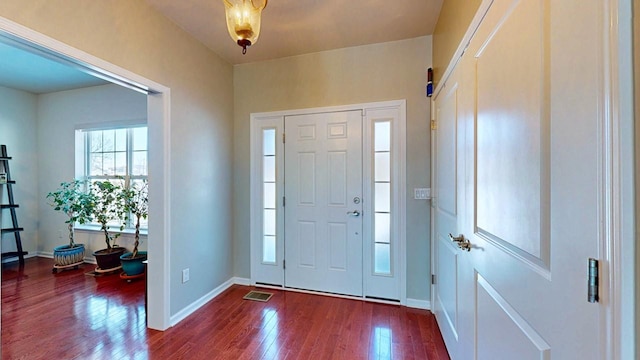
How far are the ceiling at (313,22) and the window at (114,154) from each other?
2.16 m

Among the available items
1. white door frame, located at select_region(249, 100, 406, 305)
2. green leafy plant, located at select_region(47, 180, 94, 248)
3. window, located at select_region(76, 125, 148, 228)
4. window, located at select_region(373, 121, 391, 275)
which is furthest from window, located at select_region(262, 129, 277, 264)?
green leafy plant, located at select_region(47, 180, 94, 248)

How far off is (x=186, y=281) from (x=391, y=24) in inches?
119

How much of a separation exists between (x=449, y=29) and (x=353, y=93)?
3.51ft

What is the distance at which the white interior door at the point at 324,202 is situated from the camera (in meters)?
2.74

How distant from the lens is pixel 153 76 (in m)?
2.12

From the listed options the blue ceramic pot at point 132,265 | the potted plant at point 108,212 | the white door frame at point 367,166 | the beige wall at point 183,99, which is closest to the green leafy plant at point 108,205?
the potted plant at point 108,212

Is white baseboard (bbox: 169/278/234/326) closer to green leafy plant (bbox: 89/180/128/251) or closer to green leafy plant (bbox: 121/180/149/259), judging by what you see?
green leafy plant (bbox: 121/180/149/259)

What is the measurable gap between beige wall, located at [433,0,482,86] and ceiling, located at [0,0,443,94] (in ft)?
0.50

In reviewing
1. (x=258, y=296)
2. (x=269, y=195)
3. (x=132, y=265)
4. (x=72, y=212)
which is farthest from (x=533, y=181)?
(x=72, y=212)

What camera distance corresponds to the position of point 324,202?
2834 mm

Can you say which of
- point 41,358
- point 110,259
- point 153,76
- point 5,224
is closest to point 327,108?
point 153,76

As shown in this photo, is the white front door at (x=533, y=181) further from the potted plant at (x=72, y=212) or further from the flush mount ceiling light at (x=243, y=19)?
the potted plant at (x=72, y=212)

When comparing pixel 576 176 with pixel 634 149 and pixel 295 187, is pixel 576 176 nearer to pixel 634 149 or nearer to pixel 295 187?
pixel 634 149

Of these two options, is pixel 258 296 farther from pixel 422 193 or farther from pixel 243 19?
pixel 243 19
